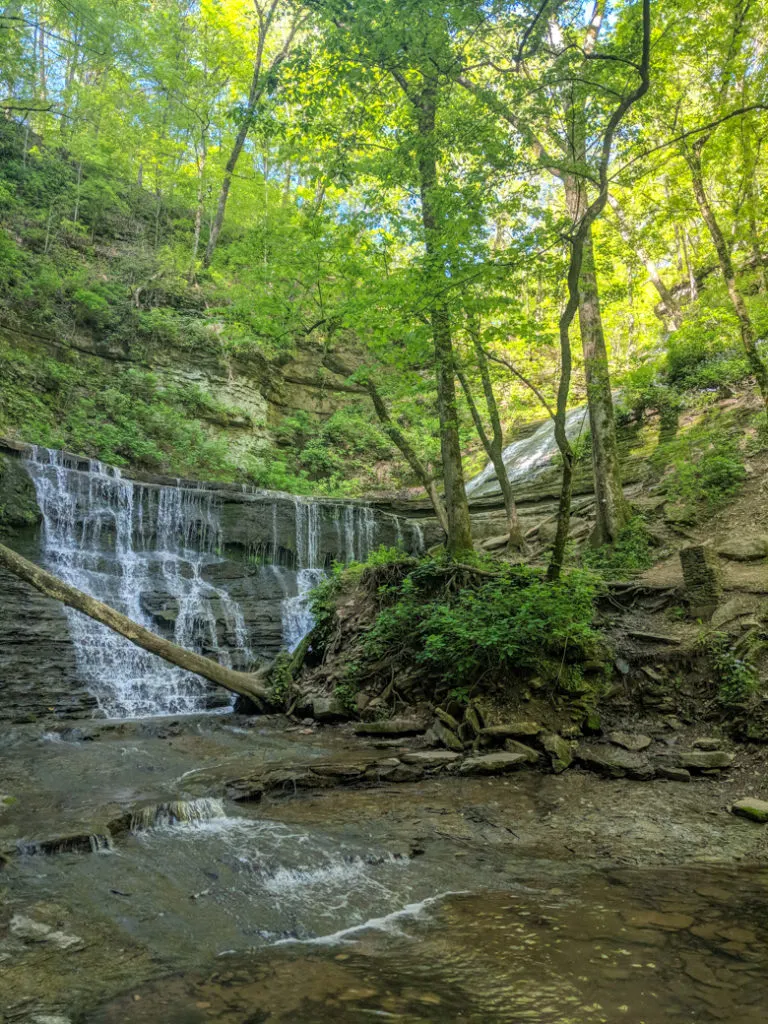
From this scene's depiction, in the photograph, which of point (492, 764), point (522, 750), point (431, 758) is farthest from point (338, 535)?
point (492, 764)

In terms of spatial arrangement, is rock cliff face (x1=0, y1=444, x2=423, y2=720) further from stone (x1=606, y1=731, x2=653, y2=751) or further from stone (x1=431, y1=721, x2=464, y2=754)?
stone (x1=606, y1=731, x2=653, y2=751)

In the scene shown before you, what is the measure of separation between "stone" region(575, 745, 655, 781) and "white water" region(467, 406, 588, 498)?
449 inches

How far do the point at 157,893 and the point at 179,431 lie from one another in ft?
58.4

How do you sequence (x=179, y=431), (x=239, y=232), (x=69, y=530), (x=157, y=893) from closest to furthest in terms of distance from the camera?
(x=157, y=893) < (x=69, y=530) < (x=179, y=431) < (x=239, y=232)

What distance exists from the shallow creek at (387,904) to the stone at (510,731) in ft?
2.11

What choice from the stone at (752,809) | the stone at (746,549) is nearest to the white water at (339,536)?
the stone at (746,549)

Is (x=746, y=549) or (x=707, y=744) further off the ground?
(x=746, y=549)

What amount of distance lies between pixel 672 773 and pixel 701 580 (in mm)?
3097

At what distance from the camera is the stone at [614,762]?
→ 19.5 feet

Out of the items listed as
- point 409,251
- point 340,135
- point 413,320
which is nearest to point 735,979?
point 413,320

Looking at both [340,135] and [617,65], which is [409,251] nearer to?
[340,135]

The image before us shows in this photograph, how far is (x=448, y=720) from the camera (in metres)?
7.36

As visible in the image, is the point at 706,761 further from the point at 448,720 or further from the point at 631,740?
the point at 448,720

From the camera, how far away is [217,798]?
5.66 m
